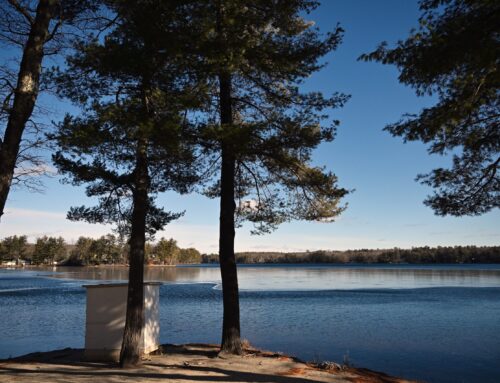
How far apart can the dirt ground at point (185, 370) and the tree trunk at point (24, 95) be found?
3182 millimetres

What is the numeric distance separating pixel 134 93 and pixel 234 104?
117 inches

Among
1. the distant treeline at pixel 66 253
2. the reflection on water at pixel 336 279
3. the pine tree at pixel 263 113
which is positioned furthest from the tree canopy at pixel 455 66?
the distant treeline at pixel 66 253

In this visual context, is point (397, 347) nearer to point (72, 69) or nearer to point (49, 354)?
point (49, 354)

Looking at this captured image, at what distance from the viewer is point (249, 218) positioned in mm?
12039

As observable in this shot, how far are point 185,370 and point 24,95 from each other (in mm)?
5786

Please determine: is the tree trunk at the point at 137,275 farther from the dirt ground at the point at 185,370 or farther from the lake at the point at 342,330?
the lake at the point at 342,330

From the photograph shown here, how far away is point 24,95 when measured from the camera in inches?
300

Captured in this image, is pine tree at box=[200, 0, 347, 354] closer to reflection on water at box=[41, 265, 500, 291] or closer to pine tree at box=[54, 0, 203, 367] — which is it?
pine tree at box=[54, 0, 203, 367]

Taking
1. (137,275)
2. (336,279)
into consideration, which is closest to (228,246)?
(137,275)

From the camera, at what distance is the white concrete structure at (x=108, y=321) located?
986 cm

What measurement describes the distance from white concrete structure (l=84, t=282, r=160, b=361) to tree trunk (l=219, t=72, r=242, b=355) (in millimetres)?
1784

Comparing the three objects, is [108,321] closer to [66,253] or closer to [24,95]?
[24,95]

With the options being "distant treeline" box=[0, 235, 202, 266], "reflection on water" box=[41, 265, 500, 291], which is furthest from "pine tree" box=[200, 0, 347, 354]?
"distant treeline" box=[0, 235, 202, 266]

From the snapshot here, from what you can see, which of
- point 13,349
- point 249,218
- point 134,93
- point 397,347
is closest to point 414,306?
point 397,347
